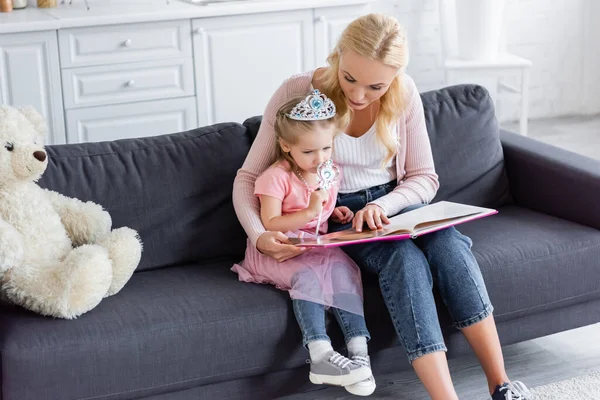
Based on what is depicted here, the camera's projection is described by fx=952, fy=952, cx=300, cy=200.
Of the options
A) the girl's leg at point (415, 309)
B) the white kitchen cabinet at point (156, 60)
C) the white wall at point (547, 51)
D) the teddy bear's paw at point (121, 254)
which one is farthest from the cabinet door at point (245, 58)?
the girl's leg at point (415, 309)

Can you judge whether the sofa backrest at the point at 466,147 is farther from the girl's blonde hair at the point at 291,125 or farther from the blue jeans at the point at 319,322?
the blue jeans at the point at 319,322

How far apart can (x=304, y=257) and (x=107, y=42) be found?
1776mm

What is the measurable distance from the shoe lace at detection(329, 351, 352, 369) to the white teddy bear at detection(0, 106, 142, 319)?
1.82 ft

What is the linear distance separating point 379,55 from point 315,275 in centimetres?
56

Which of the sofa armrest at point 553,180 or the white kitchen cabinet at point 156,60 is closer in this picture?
the sofa armrest at point 553,180

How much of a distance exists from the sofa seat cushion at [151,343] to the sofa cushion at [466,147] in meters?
0.79

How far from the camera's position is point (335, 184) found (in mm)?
2527

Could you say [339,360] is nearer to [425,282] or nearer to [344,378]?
[344,378]

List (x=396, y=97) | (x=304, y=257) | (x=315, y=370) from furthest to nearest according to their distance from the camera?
(x=396, y=97)
(x=304, y=257)
(x=315, y=370)

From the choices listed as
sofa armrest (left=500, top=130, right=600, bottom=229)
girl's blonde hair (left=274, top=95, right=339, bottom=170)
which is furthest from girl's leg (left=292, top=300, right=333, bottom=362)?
sofa armrest (left=500, top=130, right=600, bottom=229)

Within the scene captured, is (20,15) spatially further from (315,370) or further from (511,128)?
(511,128)

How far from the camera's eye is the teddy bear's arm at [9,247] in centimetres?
217

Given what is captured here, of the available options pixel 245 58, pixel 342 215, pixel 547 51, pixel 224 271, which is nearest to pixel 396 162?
pixel 342 215

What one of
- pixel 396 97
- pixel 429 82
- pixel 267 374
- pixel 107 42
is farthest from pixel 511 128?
pixel 267 374
